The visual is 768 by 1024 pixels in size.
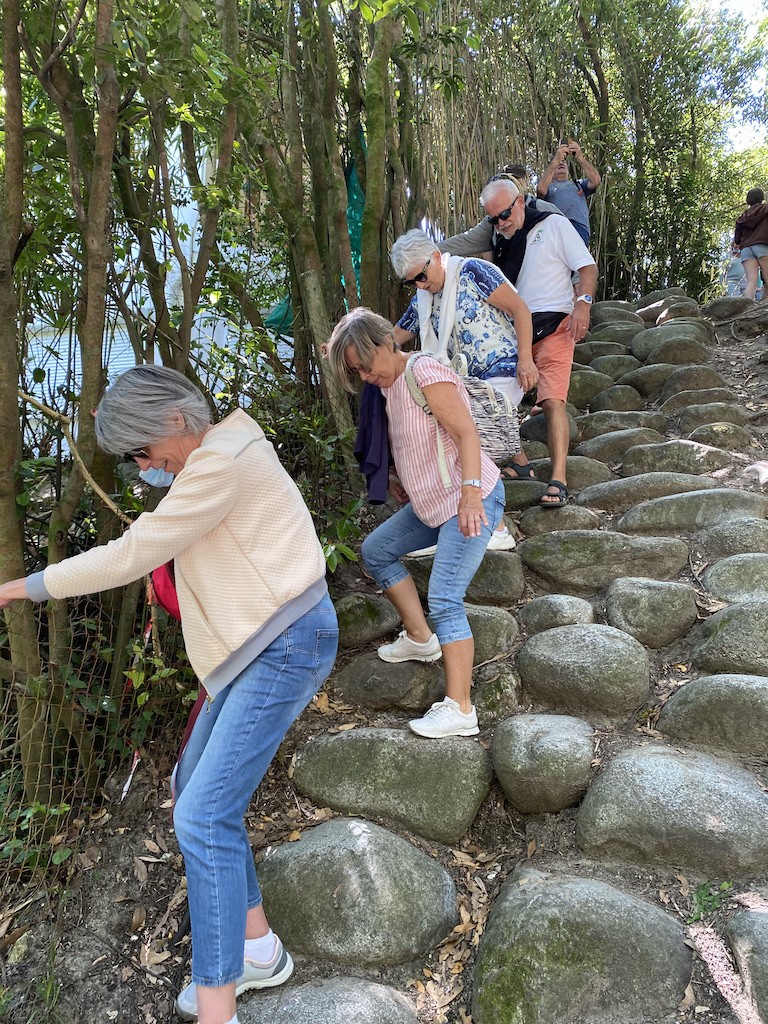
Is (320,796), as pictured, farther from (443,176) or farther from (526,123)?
(526,123)

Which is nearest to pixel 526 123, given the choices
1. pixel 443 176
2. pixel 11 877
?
pixel 443 176

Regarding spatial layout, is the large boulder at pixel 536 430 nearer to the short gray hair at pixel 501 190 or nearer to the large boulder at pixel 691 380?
the large boulder at pixel 691 380

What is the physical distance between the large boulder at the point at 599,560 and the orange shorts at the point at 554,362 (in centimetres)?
81

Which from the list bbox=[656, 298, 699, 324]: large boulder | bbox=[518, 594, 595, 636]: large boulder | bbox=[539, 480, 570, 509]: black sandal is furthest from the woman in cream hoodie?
bbox=[656, 298, 699, 324]: large boulder

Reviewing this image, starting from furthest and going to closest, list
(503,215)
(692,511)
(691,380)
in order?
(691,380) < (503,215) < (692,511)

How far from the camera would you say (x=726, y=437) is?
4570 mm

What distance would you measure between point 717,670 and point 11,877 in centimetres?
239

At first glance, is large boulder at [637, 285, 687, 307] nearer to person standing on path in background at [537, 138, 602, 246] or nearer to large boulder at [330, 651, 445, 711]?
person standing on path in background at [537, 138, 602, 246]

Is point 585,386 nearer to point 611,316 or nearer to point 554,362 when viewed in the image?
point 554,362

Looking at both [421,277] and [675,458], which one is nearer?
[421,277]

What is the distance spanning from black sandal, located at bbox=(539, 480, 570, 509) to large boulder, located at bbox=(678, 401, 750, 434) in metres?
1.39

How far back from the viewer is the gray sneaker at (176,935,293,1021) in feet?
6.29

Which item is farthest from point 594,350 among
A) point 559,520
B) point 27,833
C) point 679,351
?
point 27,833

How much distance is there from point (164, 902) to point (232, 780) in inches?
37.2
